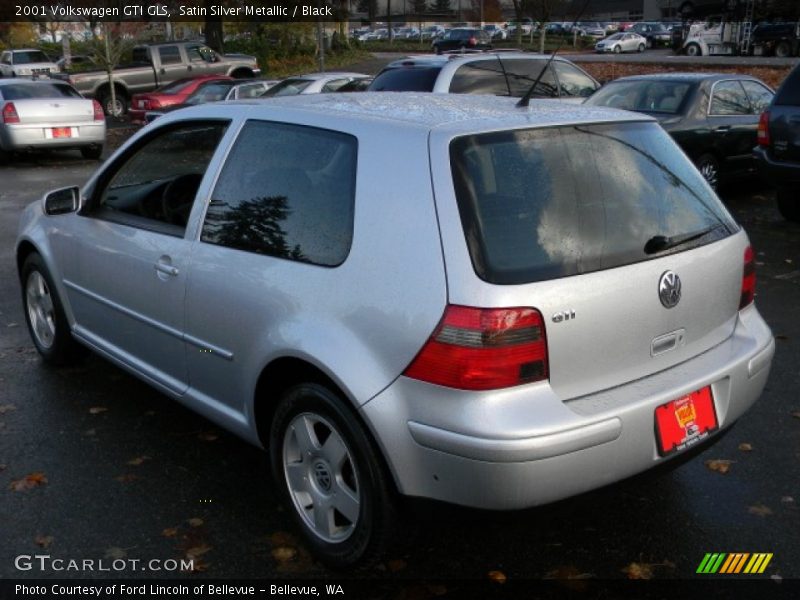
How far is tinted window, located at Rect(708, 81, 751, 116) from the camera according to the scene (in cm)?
1061

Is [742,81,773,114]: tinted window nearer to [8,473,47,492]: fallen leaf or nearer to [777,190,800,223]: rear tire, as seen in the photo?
[777,190,800,223]: rear tire

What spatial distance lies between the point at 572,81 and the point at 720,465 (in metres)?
→ 9.22

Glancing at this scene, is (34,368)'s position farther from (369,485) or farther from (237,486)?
(369,485)

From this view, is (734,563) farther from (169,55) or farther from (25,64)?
(25,64)

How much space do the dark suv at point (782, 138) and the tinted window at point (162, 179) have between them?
21.5ft

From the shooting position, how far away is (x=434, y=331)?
8.93 ft

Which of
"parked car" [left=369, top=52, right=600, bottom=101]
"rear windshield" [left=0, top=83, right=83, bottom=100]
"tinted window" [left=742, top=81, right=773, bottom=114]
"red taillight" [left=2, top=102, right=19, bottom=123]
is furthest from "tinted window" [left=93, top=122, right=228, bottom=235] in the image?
"rear windshield" [left=0, top=83, right=83, bottom=100]

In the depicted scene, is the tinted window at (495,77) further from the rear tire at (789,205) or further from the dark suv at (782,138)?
the rear tire at (789,205)

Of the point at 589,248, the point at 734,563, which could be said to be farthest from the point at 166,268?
the point at 734,563

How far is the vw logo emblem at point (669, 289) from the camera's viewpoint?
3033 mm

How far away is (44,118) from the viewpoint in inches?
618

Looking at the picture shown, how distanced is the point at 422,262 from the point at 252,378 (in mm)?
968

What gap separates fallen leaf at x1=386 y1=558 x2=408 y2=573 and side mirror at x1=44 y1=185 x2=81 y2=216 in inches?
101

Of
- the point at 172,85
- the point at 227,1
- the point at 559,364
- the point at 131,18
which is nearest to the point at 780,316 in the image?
the point at 559,364
